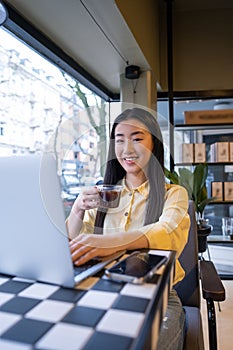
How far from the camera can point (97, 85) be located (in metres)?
3.19

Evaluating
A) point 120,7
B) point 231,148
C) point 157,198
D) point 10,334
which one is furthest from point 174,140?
point 10,334

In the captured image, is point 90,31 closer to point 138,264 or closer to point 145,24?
point 145,24

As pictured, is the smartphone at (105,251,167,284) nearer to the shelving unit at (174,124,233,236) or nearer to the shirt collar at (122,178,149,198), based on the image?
the shirt collar at (122,178,149,198)

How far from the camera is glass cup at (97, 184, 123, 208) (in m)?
1.17

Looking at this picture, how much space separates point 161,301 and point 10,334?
0.90 feet

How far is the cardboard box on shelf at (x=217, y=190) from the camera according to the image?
340 cm

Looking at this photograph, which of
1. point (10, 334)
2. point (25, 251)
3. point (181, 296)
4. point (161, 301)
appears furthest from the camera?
point (181, 296)

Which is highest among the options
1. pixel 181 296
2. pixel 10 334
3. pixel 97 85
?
pixel 97 85

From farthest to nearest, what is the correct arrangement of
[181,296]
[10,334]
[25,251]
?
[181,296]
[25,251]
[10,334]

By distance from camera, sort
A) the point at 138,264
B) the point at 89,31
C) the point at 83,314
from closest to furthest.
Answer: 1. the point at 83,314
2. the point at 138,264
3. the point at 89,31

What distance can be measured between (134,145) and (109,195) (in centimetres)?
27

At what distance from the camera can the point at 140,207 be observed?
130 cm

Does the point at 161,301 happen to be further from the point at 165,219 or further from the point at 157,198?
the point at 157,198

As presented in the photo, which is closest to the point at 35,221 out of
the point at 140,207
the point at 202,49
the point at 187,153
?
the point at 140,207
